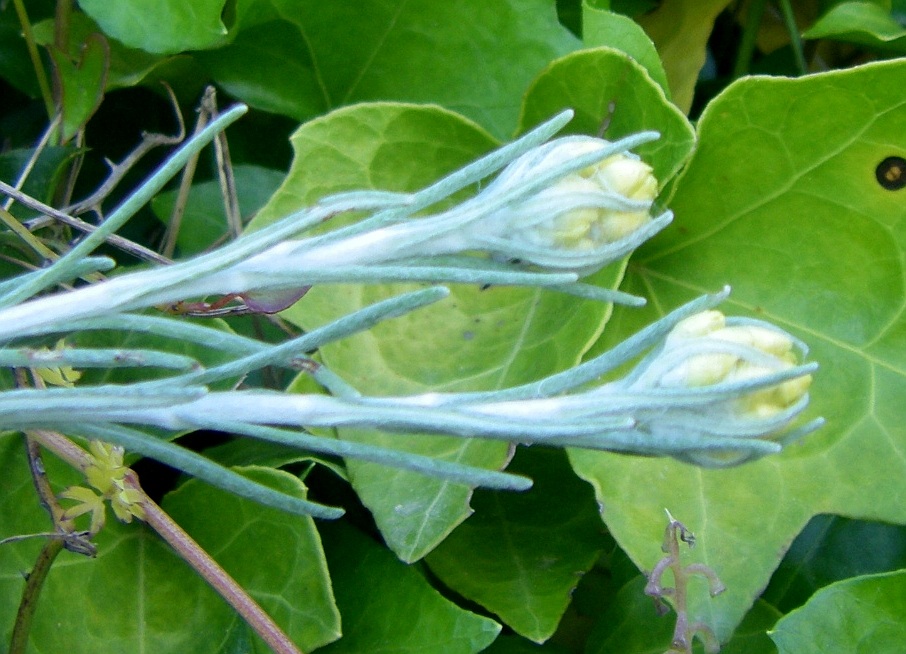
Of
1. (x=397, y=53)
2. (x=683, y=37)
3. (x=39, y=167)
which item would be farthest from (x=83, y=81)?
(x=683, y=37)

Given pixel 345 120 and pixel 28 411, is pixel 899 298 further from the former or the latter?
pixel 28 411

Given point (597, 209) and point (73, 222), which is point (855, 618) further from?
point (73, 222)

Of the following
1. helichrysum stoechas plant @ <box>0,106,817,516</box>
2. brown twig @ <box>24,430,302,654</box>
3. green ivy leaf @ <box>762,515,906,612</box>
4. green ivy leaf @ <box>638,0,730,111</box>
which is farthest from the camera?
green ivy leaf @ <box>638,0,730,111</box>

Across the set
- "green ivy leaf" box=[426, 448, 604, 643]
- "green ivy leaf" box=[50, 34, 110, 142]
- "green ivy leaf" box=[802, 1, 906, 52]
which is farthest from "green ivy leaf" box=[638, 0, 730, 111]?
"green ivy leaf" box=[50, 34, 110, 142]

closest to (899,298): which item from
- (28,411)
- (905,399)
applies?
(905,399)

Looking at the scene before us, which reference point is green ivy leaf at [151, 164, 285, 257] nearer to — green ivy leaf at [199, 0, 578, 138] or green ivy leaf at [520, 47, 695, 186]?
green ivy leaf at [199, 0, 578, 138]

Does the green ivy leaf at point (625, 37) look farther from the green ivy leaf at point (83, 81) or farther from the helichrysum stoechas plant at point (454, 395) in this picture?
the green ivy leaf at point (83, 81)
